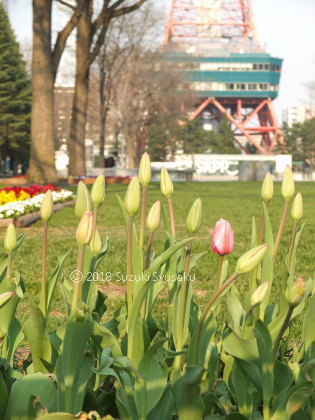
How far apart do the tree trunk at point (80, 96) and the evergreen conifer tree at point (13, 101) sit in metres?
28.1

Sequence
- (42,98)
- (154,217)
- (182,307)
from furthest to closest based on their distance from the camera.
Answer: (42,98) < (182,307) < (154,217)

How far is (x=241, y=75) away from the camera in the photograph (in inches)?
4628

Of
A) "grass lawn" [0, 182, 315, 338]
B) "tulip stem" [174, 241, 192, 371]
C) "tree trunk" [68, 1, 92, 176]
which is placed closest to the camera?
"tulip stem" [174, 241, 192, 371]

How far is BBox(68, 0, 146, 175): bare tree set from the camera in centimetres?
2528

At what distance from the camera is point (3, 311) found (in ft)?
6.63

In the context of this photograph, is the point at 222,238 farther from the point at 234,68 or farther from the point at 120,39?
the point at 234,68

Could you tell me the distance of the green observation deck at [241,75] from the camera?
114 meters

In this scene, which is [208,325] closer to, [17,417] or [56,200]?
[17,417]

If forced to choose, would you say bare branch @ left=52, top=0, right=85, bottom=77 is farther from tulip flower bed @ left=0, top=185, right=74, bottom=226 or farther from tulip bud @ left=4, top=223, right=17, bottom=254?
tulip bud @ left=4, top=223, right=17, bottom=254

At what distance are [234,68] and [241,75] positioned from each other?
308 cm

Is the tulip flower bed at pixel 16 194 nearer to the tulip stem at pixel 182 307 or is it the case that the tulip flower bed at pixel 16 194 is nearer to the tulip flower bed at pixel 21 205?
the tulip flower bed at pixel 21 205

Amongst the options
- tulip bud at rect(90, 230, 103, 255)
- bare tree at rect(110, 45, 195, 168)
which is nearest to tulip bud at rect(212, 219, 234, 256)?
tulip bud at rect(90, 230, 103, 255)

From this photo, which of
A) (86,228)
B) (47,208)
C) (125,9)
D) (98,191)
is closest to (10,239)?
(47,208)

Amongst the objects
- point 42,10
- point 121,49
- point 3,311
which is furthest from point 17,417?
point 121,49
